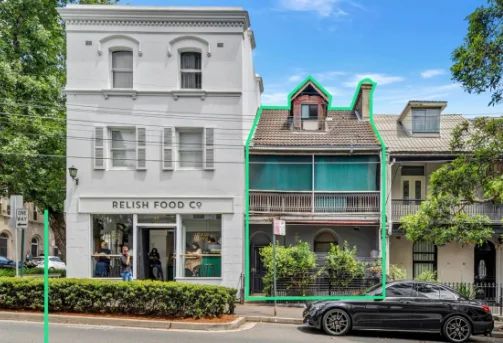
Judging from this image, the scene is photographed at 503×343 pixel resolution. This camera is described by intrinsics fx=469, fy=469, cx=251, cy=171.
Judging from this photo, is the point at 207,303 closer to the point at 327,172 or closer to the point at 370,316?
the point at 370,316

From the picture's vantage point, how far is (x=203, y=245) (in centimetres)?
1706

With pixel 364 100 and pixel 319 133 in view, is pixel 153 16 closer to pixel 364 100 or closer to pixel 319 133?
pixel 319 133

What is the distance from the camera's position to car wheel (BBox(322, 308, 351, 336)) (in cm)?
1161

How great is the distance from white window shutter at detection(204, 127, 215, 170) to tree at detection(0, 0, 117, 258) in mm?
6374

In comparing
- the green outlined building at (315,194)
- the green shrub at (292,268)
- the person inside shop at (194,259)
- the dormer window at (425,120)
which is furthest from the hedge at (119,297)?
the dormer window at (425,120)

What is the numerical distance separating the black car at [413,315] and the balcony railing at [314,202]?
248 inches

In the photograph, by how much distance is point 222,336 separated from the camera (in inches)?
425

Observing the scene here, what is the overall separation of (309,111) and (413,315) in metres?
10.6

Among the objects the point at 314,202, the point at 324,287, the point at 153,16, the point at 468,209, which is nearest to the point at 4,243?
the point at 153,16

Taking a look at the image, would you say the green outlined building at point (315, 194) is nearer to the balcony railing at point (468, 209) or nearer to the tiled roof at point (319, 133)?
the tiled roof at point (319, 133)

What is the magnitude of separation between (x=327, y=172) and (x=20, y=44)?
44.5 feet

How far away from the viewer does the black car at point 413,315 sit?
11469mm

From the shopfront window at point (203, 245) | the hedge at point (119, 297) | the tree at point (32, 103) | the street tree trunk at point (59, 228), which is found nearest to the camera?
the hedge at point (119, 297)

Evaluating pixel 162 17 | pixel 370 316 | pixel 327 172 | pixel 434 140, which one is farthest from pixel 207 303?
pixel 434 140
